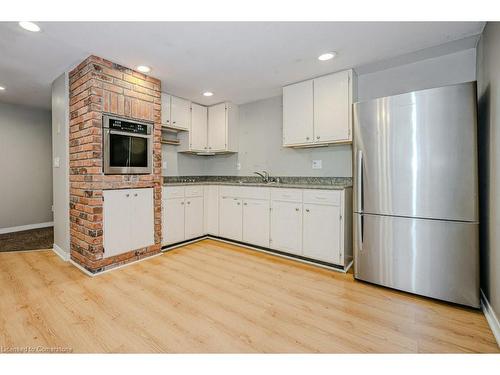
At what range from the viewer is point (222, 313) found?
5.95 ft

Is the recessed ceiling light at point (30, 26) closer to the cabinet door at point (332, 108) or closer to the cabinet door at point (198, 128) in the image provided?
the cabinet door at point (198, 128)

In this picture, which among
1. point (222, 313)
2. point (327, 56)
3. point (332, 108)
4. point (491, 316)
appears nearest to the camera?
point (491, 316)

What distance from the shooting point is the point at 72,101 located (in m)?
2.77

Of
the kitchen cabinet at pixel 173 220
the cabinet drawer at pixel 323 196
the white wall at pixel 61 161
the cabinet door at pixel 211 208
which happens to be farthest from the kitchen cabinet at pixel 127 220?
the cabinet drawer at pixel 323 196

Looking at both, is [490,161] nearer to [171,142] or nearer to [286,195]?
[286,195]

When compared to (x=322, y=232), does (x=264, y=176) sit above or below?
above

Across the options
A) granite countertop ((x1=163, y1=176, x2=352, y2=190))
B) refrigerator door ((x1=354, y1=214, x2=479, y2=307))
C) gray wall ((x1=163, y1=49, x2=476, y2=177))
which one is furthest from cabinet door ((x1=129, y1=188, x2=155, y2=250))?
refrigerator door ((x1=354, y1=214, x2=479, y2=307))

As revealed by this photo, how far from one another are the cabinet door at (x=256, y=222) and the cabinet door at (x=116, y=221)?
1.48m

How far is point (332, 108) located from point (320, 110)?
0.14m

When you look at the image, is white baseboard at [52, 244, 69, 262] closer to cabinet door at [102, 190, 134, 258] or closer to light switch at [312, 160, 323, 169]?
cabinet door at [102, 190, 134, 258]

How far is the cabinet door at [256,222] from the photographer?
3223 mm

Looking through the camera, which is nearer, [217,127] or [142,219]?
[142,219]

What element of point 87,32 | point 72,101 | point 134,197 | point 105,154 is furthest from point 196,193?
point 87,32

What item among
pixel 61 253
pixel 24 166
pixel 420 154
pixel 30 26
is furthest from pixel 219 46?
pixel 24 166
